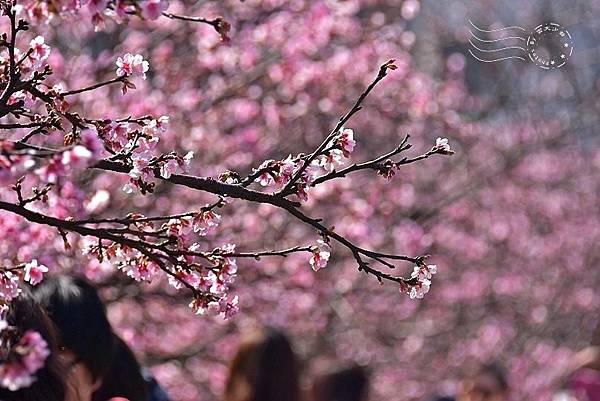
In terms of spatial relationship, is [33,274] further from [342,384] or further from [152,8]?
[342,384]

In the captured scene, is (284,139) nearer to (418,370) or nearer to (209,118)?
(209,118)

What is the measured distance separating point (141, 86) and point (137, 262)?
4.87 m

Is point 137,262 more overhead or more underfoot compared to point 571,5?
more underfoot

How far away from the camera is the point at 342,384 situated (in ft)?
17.7

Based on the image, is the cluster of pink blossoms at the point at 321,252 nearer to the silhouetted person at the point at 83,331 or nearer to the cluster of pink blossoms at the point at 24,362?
the silhouetted person at the point at 83,331

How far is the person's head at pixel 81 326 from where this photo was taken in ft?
10.3

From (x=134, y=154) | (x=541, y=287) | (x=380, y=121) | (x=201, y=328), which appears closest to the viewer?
(x=134, y=154)

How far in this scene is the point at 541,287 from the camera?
45.6 feet

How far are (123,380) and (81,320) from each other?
0.37 m

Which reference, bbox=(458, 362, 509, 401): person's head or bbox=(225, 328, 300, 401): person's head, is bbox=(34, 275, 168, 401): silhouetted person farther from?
bbox=(458, 362, 509, 401): person's head

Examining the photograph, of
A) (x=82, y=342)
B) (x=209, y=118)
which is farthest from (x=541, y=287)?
(x=82, y=342)

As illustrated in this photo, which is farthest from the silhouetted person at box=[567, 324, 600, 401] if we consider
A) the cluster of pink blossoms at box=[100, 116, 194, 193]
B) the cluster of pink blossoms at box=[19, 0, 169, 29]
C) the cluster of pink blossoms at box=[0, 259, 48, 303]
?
the cluster of pink blossoms at box=[19, 0, 169, 29]

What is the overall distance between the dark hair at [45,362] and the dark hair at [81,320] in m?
0.31

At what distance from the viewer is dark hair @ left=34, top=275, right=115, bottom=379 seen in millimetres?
3167
